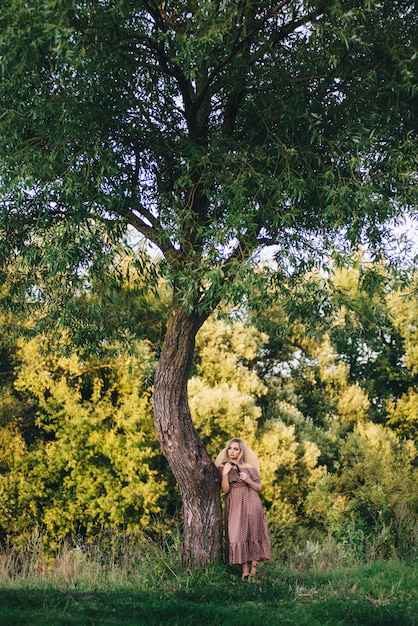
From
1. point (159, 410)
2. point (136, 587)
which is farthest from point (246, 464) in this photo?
point (136, 587)

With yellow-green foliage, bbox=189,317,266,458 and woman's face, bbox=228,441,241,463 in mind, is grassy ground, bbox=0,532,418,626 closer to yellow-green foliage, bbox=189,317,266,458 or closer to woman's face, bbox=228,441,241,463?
woman's face, bbox=228,441,241,463

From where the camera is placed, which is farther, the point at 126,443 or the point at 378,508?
the point at 126,443

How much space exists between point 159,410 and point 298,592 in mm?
2829

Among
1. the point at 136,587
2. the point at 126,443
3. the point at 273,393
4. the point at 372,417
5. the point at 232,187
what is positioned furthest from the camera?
the point at 372,417

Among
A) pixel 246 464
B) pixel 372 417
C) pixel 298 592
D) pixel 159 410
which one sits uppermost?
pixel 372 417

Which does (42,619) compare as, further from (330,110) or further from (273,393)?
(273,393)

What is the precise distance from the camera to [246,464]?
9.54m

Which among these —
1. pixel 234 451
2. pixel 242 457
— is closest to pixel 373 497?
pixel 242 457

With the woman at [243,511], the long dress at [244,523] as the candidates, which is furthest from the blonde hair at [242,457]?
the long dress at [244,523]

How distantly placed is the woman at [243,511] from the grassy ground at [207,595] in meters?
0.26

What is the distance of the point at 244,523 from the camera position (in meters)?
9.12

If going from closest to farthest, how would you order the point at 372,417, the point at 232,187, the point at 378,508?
the point at 232,187 < the point at 378,508 < the point at 372,417

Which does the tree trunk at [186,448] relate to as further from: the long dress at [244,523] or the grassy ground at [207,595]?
the grassy ground at [207,595]

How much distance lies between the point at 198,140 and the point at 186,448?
397cm
